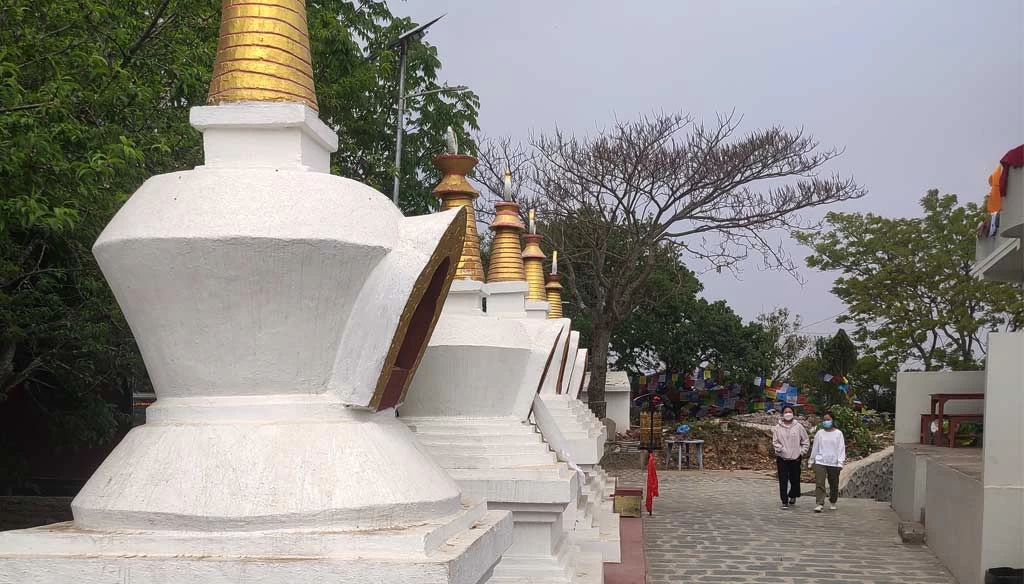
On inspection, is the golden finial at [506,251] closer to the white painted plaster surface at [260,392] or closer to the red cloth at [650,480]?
the white painted plaster surface at [260,392]

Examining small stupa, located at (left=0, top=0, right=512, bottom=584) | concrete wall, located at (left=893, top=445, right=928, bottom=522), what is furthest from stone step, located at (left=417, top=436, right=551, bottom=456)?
concrete wall, located at (left=893, top=445, right=928, bottom=522)

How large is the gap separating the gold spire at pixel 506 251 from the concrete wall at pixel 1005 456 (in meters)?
4.37

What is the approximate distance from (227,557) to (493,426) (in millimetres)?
3680

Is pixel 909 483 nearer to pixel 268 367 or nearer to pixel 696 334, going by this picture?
pixel 268 367

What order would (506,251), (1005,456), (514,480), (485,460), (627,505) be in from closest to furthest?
1. (514,480)
2. (485,460)
3. (506,251)
4. (1005,456)
5. (627,505)

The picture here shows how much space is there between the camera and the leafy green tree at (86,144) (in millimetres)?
6145

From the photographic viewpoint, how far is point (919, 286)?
30188 mm

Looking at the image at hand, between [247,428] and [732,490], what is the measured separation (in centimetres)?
1767

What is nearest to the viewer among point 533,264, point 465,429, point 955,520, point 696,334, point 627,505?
point 465,429

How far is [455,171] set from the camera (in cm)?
741

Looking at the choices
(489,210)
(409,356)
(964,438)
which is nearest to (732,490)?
(964,438)

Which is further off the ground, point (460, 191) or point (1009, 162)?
point (1009, 162)

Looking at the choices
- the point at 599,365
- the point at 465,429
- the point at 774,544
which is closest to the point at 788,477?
the point at 774,544

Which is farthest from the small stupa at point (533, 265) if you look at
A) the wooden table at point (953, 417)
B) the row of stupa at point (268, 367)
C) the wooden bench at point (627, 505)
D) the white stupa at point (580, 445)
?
the row of stupa at point (268, 367)
